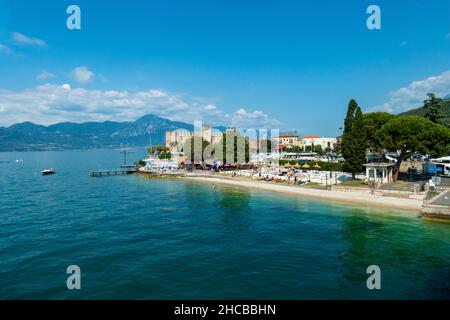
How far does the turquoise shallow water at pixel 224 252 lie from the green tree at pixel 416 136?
557 inches

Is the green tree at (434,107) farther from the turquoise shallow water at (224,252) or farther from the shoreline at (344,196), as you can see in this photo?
the turquoise shallow water at (224,252)

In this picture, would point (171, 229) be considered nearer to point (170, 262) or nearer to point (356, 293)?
point (170, 262)

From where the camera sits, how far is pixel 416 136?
41.0m

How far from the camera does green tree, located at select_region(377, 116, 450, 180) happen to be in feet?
133

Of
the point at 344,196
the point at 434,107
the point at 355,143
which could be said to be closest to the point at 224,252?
the point at 344,196

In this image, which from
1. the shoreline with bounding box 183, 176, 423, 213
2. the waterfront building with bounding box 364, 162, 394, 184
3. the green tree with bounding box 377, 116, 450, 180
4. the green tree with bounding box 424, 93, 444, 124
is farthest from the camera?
the green tree with bounding box 424, 93, 444, 124

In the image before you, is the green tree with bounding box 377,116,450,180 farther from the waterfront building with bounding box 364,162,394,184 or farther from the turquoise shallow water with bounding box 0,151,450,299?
the turquoise shallow water with bounding box 0,151,450,299

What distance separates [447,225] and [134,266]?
25231 millimetres

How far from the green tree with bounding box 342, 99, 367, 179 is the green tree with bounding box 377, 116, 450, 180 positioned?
9.43 ft

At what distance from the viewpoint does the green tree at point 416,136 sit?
133 feet

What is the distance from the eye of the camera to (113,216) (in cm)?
3419

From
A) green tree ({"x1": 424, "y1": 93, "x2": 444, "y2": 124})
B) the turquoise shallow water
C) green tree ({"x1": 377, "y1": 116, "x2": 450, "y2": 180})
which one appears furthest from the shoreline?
green tree ({"x1": 424, "y1": 93, "x2": 444, "y2": 124})

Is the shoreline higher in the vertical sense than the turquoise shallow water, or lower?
higher
